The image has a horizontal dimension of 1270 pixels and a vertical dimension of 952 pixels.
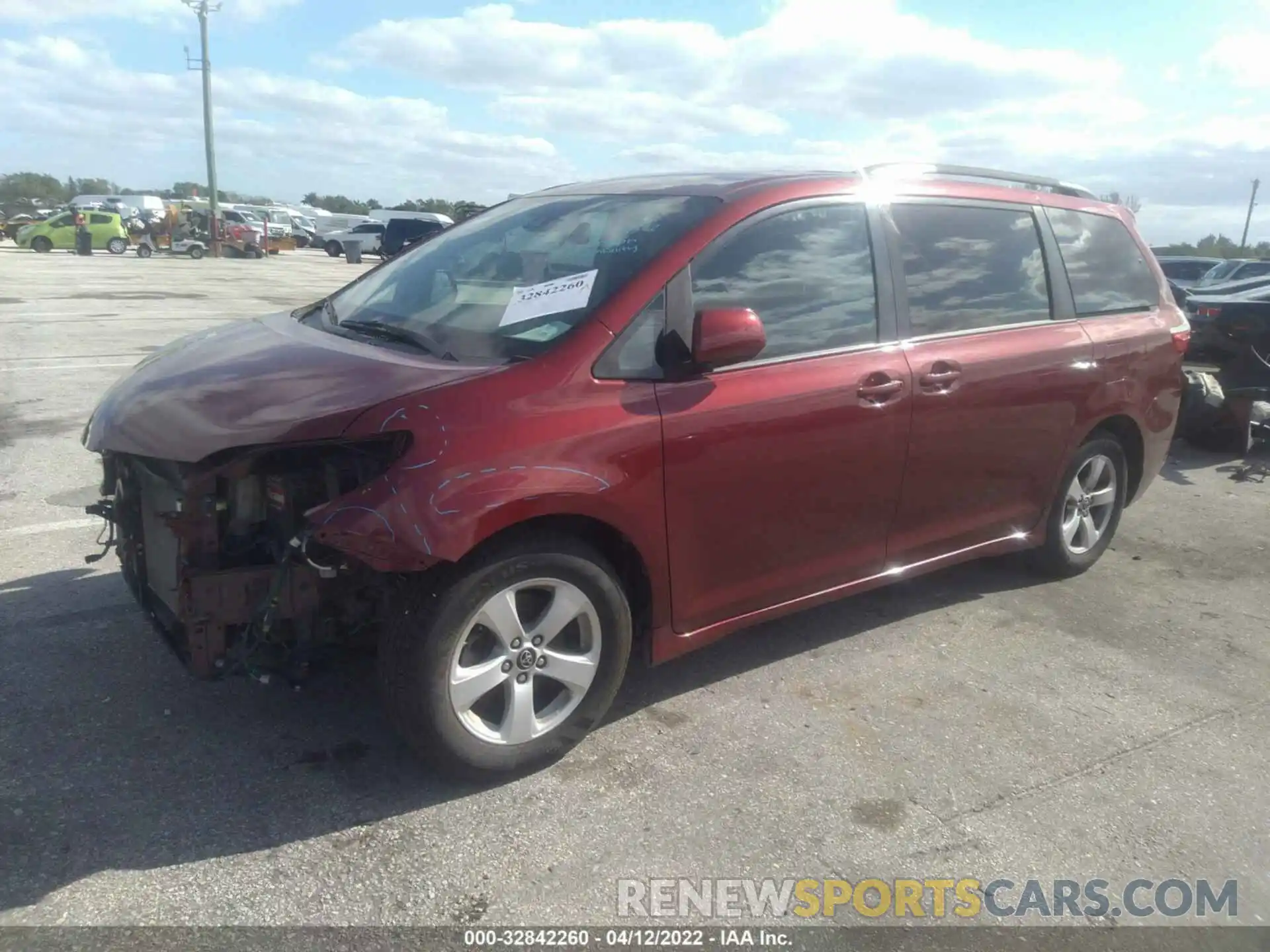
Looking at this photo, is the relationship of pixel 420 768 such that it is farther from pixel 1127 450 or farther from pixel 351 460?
pixel 1127 450

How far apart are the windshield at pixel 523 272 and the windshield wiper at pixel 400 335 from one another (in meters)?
0.03

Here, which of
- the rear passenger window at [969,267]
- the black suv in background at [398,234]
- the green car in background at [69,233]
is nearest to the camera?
the rear passenger window at [969,267]

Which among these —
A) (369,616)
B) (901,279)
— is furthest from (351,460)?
(901,279)

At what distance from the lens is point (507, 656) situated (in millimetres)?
3201

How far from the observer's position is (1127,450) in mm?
5410

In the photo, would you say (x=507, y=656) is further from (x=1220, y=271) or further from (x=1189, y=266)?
(x=1189, y=266)

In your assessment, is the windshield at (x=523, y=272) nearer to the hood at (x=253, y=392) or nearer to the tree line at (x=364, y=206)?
the hood at (x=253, y=392)

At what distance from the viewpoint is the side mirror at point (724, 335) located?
3344mm

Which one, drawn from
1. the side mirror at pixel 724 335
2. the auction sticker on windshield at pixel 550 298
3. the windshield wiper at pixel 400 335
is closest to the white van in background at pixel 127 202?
the windshield wiper at pixel 400 335

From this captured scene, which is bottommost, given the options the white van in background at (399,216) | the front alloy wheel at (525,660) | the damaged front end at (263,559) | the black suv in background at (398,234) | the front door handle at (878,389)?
the front alloy wheel at (525,660)

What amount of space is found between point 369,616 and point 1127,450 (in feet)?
13.2

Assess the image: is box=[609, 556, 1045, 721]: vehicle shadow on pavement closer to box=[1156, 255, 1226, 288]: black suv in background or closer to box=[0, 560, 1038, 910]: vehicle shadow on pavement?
box=[0, 560, 1038, 910]: vehicle shadow on pavement

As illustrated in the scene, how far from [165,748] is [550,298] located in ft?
6.29

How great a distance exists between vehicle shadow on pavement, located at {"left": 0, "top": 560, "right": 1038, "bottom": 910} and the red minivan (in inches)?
14.5
